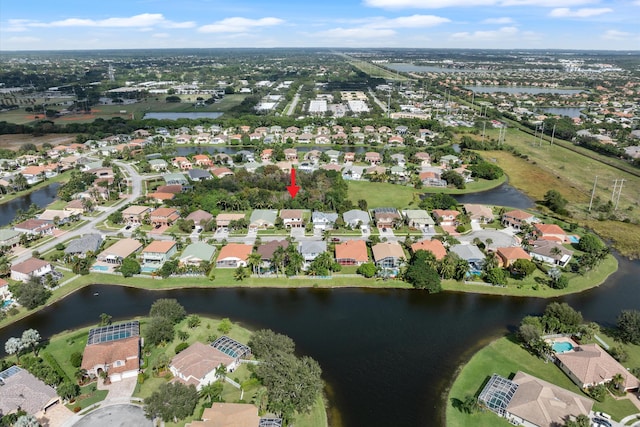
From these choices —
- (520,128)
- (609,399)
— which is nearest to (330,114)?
(520,128)

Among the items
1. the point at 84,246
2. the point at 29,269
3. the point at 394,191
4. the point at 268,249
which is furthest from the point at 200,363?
the point at 394,191

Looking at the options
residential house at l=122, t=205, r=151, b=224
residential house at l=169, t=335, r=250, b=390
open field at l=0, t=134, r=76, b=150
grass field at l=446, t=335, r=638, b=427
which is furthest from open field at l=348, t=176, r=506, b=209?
open field at l=0, t=134, r=76, b=150

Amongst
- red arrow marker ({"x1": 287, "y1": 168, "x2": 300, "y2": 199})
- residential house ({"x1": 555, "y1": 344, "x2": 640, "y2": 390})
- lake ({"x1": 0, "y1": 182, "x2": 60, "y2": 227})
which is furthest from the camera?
red arrow marker ({"x1": 287, "y1": 168, "x2": 300, "y2": 199})

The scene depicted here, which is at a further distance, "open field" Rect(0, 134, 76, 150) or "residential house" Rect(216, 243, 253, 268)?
"open field" Rect(0, 134, 76, 150)

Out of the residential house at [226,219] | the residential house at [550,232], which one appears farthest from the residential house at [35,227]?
the residential house at [550,232]

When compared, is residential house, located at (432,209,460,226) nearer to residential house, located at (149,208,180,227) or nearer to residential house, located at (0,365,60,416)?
residential house, located at (149,208,180,227)

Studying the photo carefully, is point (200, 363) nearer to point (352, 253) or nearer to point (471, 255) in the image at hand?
point (352, 253)
